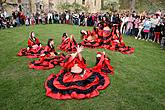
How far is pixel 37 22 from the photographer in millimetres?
23609

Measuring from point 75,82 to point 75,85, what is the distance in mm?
151

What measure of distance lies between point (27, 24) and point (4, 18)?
260cm

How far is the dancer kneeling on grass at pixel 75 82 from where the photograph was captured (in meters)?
6.33

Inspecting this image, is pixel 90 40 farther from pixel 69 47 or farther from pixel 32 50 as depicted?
pixel 32 50

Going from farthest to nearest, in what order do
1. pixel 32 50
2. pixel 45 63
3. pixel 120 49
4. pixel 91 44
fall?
pixel 91 44 → pixel 120 49 → pixel 32 50 → pixel 45 63

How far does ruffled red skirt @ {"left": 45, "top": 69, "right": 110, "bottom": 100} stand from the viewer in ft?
20.7

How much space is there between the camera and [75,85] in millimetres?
6562

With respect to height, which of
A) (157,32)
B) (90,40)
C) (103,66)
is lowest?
(103,66)

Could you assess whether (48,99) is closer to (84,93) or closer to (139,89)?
(84,93)

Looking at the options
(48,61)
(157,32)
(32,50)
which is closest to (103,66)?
(48,61)

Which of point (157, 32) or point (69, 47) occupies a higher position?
point (157, 32)

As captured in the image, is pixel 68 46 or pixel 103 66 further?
pixel 68 46

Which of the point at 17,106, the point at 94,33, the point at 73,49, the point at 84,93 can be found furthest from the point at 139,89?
the point at 94,33

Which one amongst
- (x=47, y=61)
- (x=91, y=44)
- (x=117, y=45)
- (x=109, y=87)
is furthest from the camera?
(x=91, y=44)
